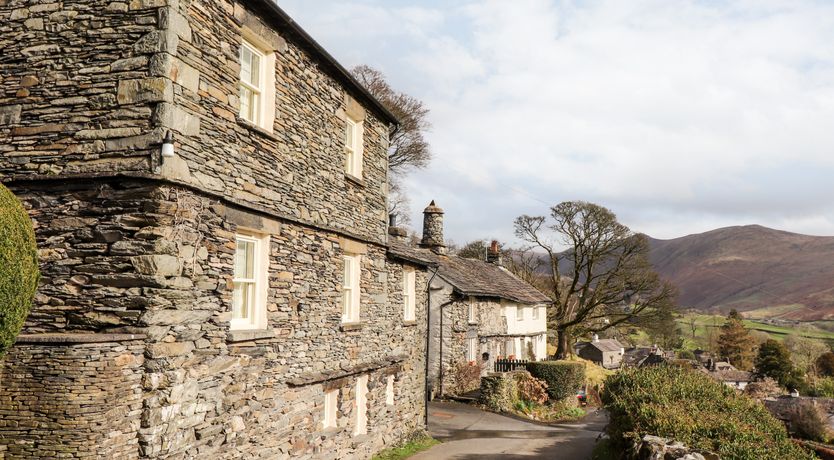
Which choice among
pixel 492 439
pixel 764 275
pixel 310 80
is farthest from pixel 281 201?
pixel 764 275

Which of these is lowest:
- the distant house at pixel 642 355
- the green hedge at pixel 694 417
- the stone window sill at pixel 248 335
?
the distant house at pixel 642 355

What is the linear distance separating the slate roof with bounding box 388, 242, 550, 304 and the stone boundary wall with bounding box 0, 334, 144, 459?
600 inches

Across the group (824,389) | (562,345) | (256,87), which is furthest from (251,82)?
(824,389)

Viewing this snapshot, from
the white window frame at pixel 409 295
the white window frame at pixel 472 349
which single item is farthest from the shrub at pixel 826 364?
the white window frame at pixel 409 295

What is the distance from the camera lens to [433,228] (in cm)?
2736

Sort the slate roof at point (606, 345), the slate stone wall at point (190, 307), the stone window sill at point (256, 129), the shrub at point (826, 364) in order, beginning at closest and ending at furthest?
the slate stone wall at point (190, 307), the stone window sill at point (256, 129), the shrub at point (826, 364), the slate roof at point (606, 345)

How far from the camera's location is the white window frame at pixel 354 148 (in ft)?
42.5

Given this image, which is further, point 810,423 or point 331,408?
point 810,423

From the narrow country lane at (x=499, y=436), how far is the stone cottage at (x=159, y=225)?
653 centimetres

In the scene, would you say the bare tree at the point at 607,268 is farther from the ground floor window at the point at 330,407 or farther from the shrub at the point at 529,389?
the ground floor window at the point at 330,407

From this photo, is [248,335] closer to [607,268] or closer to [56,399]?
[56,399]

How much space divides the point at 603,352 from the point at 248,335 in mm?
68531

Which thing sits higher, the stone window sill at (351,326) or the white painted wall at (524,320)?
the stone window sill at (351,326)

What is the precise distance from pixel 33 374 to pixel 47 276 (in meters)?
1.44
